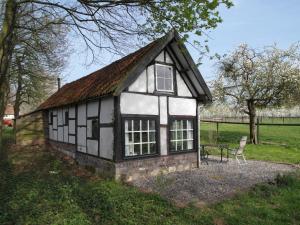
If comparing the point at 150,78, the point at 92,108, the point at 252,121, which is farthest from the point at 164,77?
the point at 252,121

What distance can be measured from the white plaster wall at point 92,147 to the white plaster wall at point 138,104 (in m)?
2.29

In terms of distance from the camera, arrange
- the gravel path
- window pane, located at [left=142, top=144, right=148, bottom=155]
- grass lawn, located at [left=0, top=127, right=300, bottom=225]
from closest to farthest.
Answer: grass lawn, located at [left=0, top=127, right=300, bottom=225]
the gravel path
window pane, located at [left=142, top=144, right=148, bottom=155]

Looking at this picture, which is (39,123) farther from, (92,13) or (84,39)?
(92,13)

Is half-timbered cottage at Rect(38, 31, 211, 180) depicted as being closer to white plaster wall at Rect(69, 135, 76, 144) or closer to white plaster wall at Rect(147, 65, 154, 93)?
white plaster wall at Rect(147, 65, 154, 93)

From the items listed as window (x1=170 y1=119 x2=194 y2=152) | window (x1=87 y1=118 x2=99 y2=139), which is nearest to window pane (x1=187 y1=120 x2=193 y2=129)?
window (x1=170 y1=119 x2=194 y2=152)

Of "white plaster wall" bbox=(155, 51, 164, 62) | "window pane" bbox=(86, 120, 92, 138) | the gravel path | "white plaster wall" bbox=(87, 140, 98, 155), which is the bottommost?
the gravel path

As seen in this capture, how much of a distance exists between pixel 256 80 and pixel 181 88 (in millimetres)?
12753

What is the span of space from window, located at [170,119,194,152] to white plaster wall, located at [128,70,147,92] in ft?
6.83

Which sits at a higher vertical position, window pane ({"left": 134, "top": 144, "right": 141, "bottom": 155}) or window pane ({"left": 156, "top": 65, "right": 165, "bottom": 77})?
window pane ({"left": 156, "top": 65, "right": 165, "bottom": 77})

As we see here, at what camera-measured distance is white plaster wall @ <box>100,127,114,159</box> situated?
965 centimetres

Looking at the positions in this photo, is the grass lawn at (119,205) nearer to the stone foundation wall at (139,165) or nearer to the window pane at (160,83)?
the stone foundation wall at (139,165)

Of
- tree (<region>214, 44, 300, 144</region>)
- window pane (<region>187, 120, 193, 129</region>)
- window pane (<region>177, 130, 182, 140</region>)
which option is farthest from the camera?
tree (<region>214, 44, 300, 144</region>)

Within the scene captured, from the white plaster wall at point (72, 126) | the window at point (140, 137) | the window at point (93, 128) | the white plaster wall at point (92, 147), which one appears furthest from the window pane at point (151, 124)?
the white plaster wall at point (72, 126)

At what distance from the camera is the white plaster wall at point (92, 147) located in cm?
1091
